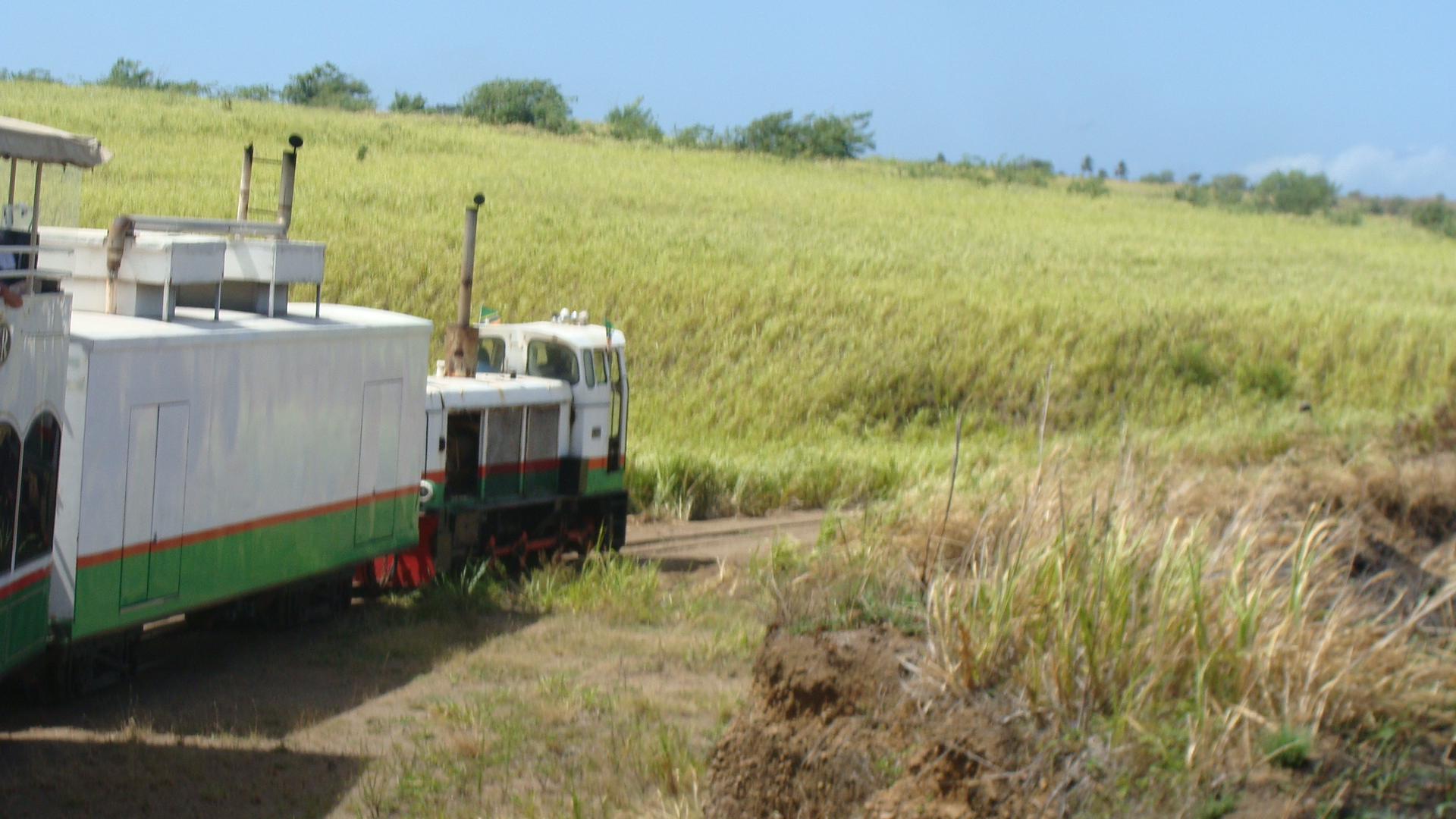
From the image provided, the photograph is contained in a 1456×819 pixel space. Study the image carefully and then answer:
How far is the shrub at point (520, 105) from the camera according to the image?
6669 cm

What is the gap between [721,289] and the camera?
84.9 feet

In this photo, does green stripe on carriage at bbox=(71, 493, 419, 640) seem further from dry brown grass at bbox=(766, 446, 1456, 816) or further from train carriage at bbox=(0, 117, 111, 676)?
dry brown grass at bbox=(766, 446, 1456, 816)

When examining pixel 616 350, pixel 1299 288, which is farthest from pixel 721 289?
pixel 1299 288

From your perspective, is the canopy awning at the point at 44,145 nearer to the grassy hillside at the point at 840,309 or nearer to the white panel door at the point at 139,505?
the white panel door at the point at 139,505

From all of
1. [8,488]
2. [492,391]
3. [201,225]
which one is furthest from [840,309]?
[8,488]

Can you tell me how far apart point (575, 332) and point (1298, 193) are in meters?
85.7

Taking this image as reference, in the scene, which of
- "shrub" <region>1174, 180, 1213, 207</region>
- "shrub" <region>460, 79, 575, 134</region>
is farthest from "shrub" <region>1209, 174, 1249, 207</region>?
"shrub" <region>460, 79, 575, 134</region>

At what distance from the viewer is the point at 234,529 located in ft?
31.4

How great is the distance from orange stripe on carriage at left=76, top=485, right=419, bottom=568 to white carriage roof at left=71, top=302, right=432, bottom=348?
4.11 ft

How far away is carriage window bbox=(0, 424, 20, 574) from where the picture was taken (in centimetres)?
685

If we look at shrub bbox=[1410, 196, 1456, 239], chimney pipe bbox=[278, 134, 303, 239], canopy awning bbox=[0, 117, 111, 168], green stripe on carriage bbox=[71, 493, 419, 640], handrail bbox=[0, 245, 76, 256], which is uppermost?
shrub bbox=[1410, 196, 1456, 239]

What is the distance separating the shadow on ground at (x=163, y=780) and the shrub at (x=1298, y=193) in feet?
277

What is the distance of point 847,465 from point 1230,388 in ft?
31.6

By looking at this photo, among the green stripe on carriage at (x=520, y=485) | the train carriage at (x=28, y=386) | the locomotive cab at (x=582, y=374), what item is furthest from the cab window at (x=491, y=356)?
the train carriage at (x=28, y=386)
